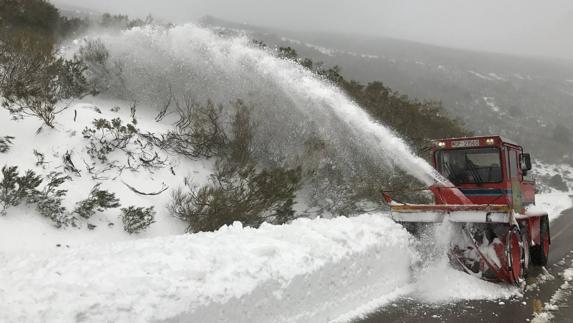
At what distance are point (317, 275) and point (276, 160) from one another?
578 centimetres

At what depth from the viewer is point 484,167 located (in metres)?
8.34

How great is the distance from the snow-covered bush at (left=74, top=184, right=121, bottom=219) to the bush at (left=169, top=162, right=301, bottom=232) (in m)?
1.12

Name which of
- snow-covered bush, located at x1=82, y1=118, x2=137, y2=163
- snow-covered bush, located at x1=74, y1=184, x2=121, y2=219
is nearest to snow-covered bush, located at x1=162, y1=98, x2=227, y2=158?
snow-covered bush, located at x1=82, y1=118, x2=137, y2=163

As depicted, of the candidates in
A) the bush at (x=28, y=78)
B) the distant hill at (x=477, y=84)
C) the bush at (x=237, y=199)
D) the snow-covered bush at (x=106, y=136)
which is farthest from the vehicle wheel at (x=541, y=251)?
the distant hill at (x=477, y=84)

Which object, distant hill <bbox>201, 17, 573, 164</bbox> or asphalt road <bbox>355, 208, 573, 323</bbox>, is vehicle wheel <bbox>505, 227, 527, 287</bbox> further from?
distant hill <bbox>201, 17, 573, 164</bbox>

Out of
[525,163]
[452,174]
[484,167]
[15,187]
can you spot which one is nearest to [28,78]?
[15,187]

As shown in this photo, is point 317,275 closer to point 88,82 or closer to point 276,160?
point 276,160

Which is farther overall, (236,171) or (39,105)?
(236,171)

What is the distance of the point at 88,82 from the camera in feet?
39.2

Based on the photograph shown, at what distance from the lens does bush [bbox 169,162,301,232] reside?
26.7ft

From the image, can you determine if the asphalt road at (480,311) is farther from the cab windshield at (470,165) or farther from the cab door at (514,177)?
the cab windshield at (470,165)

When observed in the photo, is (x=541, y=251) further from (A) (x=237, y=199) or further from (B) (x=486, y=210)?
(A) (x=237, y=199)

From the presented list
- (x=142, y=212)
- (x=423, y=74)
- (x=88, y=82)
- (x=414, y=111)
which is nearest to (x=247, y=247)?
(x=142, y=212)

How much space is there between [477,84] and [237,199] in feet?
222
